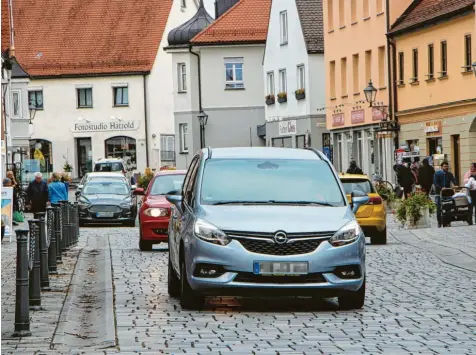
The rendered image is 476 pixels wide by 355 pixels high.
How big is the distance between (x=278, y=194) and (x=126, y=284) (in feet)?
11.9

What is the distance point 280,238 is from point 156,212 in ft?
45.2

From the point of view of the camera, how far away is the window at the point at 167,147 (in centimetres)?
9244

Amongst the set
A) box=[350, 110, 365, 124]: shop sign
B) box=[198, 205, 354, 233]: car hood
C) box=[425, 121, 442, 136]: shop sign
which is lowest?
box=[198, 205, 354, 233]: car hood

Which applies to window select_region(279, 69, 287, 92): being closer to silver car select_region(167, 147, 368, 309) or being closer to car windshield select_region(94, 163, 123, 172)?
car windshield select_region(94, 163, 123, 172)

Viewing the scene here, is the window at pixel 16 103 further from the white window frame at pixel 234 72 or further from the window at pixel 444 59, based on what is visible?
the window at pixel 444 59

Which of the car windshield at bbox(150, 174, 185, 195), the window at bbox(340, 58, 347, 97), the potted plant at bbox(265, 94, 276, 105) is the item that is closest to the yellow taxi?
the car windshield at bbox(150, 174, 185, 195)

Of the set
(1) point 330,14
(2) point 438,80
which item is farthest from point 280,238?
(1) point 330,14

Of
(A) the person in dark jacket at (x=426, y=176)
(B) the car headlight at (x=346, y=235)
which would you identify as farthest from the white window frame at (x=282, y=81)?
(B) the car headlight at (x=346, y=235)

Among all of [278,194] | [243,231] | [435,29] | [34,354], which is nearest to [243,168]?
[278,194]

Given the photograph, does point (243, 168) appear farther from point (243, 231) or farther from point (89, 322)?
point (89, 322)

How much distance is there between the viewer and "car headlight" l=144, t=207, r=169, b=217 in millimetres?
27734

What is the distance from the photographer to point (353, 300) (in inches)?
585

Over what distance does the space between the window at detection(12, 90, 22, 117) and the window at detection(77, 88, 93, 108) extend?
21384 millimetres

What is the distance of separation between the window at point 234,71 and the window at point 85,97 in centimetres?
A: 1393
